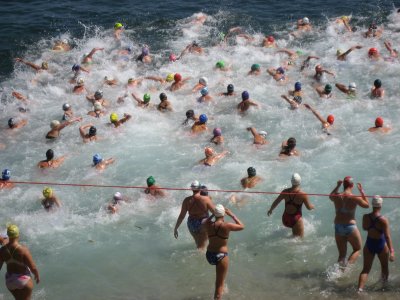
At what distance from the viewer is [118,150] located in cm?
1647

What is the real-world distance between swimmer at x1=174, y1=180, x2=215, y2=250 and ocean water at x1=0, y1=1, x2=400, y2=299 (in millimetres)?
887

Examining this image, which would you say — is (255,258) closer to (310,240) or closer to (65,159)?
(310,240)

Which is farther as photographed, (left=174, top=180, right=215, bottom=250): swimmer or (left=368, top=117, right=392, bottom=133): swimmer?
(left=368, top=117, right=392, bottom=133): swimmer

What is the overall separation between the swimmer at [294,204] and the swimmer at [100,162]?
643 centimetres

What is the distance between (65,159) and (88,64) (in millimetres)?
8393

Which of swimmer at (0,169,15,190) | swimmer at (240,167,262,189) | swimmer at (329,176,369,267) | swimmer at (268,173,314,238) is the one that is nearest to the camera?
swimmer at (329,176,369,267)

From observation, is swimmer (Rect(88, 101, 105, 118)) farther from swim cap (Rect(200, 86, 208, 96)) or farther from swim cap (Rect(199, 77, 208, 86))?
swim cap (Rect(199, 77, 208, 86))

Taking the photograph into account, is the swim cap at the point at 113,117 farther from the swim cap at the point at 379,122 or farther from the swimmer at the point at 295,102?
the swim cap at the point at 379,122

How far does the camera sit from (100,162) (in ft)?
49.5

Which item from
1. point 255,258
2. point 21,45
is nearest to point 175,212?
point 255,258

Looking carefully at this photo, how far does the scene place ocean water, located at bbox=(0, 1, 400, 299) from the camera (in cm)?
1071

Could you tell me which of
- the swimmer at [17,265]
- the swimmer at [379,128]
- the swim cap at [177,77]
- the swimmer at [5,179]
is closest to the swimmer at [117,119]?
the swim cap at [177,77]

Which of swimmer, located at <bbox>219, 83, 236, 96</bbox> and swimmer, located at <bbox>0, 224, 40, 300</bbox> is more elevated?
swimmer, located at <bbox>219, 83, 236, 96</bbox>

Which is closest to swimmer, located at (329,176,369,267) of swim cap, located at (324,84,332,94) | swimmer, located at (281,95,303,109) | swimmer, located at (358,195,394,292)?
swimmer, located at (358,195,394,292)
